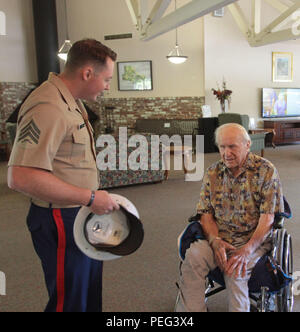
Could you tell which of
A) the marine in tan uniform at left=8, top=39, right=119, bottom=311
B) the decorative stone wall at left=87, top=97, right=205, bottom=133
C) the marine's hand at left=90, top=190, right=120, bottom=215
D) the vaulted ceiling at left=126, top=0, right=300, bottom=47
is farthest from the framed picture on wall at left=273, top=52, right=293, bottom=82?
the marine's hand at left=90, top=190, right=120, bottom=215

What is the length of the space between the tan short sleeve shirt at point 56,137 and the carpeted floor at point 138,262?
1.23 metres

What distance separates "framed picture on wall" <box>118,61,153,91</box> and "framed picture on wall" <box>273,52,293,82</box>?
144 inches

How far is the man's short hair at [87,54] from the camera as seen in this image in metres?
1.23

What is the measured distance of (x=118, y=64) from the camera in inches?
355

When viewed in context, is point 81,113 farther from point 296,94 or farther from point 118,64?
point 296,94

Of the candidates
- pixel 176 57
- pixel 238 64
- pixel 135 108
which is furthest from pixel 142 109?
pixel 238 64

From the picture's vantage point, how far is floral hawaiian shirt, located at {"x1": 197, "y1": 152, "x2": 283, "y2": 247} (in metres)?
1.83

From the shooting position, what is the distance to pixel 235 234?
1.92 m

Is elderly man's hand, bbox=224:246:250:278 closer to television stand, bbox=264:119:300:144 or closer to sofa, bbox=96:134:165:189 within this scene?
sofa, bbox=96:134:165:189

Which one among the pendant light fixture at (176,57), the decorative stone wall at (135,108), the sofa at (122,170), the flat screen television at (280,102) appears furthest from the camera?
the flat screen television at (280,102)

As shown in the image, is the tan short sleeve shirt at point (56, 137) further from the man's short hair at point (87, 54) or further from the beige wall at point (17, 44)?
the beige wall at point (17, 44)

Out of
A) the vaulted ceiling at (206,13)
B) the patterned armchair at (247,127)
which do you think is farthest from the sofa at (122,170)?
the patterned armchair at (247,127)

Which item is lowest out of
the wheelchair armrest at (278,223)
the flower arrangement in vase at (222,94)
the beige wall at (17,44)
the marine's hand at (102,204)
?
the wheelchair armrest at (278,223)

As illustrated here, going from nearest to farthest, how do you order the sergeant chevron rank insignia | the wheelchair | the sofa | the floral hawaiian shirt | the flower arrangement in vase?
the sergeant chevron rank insignia → the wheelchair → the floral hawaiian shirt → the sofa → the flower arrangement in vase
